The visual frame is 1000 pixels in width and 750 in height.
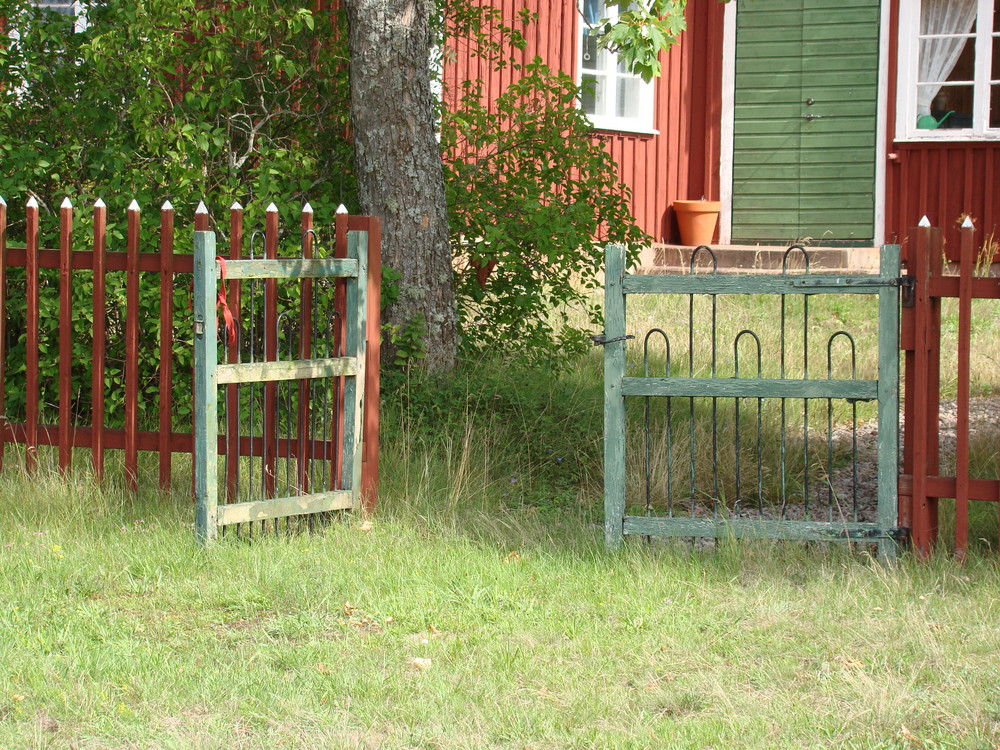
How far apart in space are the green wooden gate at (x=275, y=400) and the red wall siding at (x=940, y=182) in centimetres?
853

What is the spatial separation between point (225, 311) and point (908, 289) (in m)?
2.75

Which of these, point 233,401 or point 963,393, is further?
point 233,401

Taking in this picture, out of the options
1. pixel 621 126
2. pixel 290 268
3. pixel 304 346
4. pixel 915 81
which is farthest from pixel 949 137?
pixel 290 268

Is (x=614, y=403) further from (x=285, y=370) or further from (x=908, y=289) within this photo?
(x=285, y=370)

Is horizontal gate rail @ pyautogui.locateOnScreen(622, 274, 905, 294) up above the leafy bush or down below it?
below

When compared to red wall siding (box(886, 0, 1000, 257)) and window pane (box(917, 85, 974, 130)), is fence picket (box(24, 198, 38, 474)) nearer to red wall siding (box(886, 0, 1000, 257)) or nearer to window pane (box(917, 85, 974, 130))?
red wall siding (box(886, 0, 1000, 257))

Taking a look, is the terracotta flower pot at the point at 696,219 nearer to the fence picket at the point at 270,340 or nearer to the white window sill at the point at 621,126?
the white window sill at the point at 621,126

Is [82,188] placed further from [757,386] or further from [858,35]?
[858,35]

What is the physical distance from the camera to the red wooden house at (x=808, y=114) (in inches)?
488

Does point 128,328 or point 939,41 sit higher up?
point 939,41

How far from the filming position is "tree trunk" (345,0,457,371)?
6574 mm

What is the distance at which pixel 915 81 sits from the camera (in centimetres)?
1256

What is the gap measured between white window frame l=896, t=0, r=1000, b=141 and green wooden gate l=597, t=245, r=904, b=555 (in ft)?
15.3

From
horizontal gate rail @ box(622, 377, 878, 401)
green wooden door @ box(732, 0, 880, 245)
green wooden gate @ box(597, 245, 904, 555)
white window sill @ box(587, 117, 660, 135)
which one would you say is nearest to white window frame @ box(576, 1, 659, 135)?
white window sill @ box(587, 117, 660, 135)
